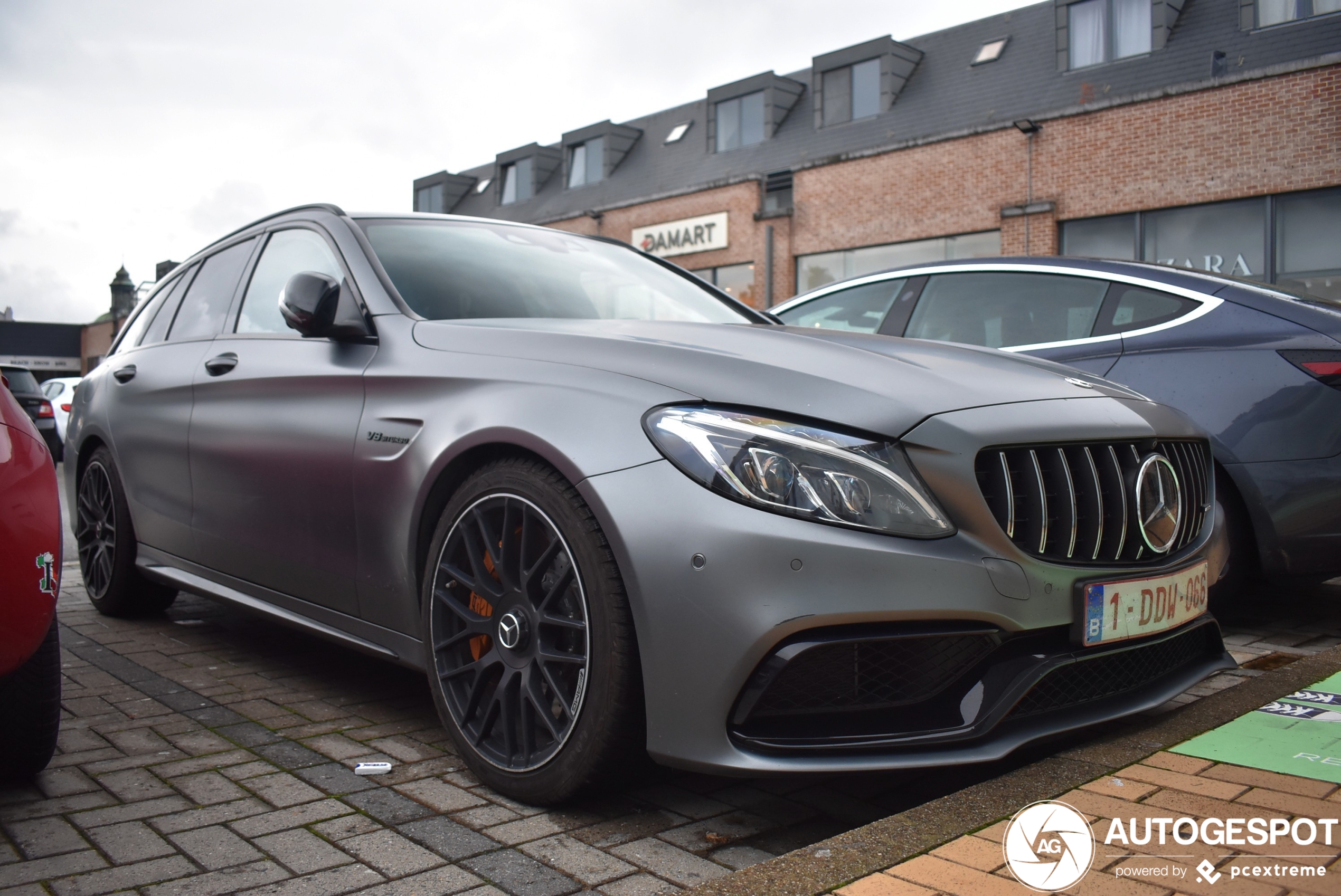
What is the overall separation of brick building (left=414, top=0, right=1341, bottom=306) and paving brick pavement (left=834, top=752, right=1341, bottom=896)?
11.7 m

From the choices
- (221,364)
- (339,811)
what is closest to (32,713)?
(339,811)

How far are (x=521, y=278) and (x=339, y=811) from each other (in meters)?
1.72

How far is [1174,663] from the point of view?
2.69 m

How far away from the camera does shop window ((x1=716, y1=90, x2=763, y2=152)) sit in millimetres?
28156

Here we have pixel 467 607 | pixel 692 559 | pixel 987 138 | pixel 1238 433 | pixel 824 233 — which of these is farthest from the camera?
pixel 824 233

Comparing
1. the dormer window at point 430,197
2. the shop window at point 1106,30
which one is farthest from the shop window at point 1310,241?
the dormer window at point 430,197

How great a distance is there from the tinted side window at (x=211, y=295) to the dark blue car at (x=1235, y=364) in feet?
7.37

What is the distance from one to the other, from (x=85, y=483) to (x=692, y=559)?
399 centimetres

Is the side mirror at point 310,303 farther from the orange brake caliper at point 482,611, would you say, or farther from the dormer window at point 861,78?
the dormer window at point 861,78

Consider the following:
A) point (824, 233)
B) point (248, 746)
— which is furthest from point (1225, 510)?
point (824, 233)

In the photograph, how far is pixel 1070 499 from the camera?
2.35 meters

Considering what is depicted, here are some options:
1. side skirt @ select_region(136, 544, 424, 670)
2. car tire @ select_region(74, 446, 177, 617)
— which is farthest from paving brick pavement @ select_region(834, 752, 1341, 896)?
car tire @ select_region(74, 446, 177, 617)

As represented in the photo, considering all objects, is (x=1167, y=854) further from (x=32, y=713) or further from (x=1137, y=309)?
(x=1137, y=309)

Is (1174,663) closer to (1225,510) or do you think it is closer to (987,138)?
(1225,510)
